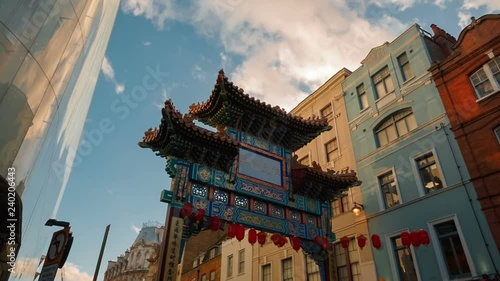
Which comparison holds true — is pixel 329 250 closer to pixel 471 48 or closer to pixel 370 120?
pixel 370 120

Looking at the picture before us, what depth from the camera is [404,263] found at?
47.3 feet

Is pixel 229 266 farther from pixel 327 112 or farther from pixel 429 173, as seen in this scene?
pixel 429 173

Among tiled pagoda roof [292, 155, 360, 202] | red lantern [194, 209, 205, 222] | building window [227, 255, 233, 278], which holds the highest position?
tiled pagoda roof [292, 155, 360, 202]

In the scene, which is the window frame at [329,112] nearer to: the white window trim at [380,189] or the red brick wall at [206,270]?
the white window trim at [380,189]

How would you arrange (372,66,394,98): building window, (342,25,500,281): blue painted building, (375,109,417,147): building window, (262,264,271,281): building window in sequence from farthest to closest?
(262,264,271,281): building window < (372,66,394,98): building window < (375,109,417,147): building window < (342,25,500,281): blue painted building

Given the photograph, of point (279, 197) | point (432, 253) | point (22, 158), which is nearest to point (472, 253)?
point (432, 253)

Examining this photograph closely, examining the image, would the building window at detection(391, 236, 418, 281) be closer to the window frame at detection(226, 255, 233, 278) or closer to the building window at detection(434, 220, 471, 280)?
the building window at detection(434, 220, 471, 280)

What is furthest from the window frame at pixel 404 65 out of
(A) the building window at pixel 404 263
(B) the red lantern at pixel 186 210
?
(B) the red lantern at pixel 186 210

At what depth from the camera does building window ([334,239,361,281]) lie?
52.8 ft

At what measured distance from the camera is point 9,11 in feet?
22.5

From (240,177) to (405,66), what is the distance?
39.7 ft

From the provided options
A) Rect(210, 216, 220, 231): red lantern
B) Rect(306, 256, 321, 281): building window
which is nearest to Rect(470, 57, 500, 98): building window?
Rect(306, 256, 321, 281): building window

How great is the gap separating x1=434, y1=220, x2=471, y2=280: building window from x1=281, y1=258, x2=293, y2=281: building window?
888 cm

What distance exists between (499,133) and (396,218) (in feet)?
18.0
